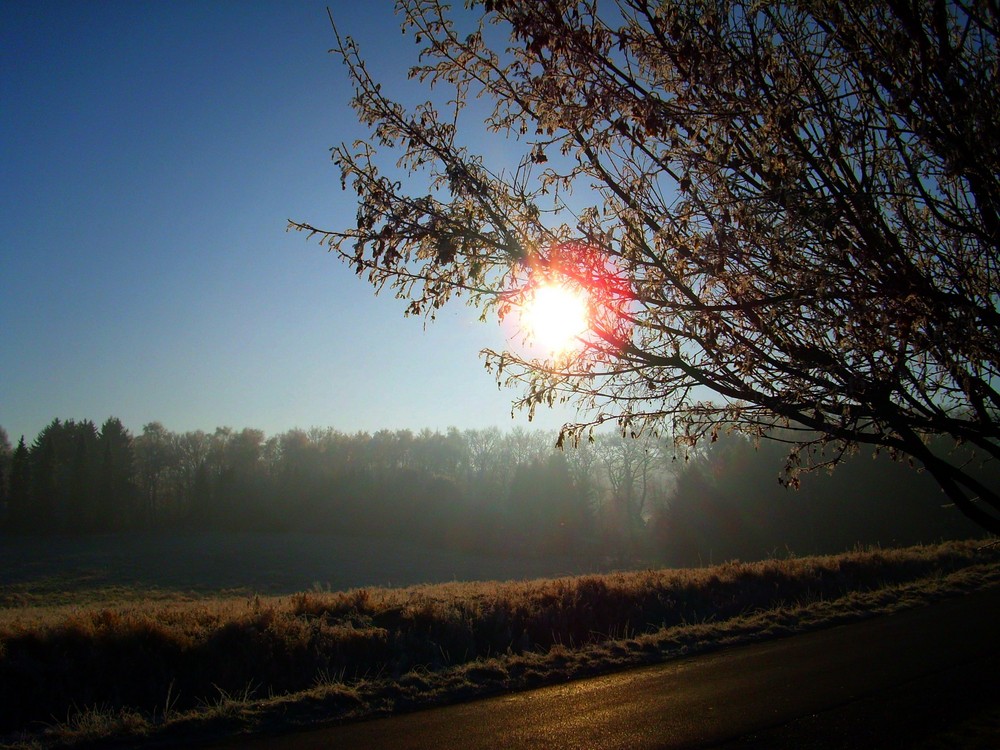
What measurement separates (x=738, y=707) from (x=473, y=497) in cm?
7068

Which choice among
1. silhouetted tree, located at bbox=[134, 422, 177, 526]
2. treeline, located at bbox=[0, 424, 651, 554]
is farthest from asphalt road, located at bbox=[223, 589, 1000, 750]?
silhouetted tree, located at bbox=[134, 422, 177, 526]

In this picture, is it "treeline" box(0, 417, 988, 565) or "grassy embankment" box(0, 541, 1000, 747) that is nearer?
"grassy embankment" box(0, 541, 1000, 747)

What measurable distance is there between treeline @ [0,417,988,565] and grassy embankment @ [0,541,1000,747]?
36366mm

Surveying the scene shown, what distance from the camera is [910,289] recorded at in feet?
10.4

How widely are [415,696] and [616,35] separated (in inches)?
267

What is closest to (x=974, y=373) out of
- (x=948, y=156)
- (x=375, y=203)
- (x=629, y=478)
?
(x=948, y=156)

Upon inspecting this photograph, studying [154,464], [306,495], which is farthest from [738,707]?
[154,464]

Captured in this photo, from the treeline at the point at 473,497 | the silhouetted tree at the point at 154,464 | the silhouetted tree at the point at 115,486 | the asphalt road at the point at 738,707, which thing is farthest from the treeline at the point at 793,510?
the silhouetted tree at the point at 154,464

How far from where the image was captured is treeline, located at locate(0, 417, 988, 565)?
164 ft

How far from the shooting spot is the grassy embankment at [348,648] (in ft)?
23.3

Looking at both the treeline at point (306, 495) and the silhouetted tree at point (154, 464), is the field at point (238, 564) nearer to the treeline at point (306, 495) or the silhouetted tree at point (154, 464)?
the treeline at point (306, 495)

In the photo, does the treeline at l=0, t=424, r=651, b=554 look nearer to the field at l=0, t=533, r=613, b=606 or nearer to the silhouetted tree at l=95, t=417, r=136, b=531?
the silhouetted tree at l=95, t=417, r=136, b=531

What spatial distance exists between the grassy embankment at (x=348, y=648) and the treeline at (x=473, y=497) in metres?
36.4

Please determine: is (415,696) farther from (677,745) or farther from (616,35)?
(616,35)
